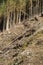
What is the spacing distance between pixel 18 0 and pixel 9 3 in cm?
184

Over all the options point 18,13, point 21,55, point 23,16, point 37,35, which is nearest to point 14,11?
point 18,13

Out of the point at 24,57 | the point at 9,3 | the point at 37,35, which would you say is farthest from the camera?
the point at 9,3

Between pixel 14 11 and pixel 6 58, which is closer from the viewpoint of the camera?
pixel 6 58

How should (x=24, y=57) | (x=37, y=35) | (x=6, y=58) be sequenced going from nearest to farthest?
(x=24, y=57) → (x=6, y=58) → (x=37, y=35)

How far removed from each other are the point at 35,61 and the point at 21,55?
1.51 m

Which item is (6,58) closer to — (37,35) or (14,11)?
(37,35)

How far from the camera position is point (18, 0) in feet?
166

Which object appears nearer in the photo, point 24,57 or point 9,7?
point 24,57

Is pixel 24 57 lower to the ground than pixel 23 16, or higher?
higher

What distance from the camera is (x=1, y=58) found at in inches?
603

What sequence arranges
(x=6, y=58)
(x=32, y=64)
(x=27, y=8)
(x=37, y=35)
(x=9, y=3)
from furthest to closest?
(x=27, y=8) → (x=9, y=3) → (x=37, y=35) → (x=6, y=58) → (x=32, y=64)

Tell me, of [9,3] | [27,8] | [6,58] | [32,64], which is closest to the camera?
[32,64]

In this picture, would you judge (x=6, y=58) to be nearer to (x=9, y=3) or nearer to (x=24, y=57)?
(x=24, y=57)

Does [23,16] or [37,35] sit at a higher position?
[37,35]
